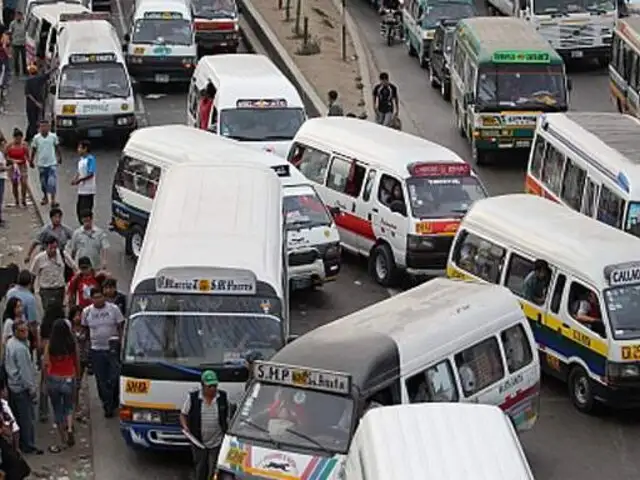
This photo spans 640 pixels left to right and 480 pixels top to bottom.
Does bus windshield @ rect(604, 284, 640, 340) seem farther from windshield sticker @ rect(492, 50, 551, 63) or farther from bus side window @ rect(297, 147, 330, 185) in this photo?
windshield sticker @ rect(492, 50, 551, 63)

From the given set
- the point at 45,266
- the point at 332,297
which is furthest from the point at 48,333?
the point at 332,297

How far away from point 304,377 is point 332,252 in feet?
28.4

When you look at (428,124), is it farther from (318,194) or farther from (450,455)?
(450,455)

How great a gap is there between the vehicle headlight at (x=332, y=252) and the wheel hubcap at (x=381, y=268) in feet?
2.92

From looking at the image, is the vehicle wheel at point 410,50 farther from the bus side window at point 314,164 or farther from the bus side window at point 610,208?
the bus side window at point 610,208

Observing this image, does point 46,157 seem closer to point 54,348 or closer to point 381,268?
point 381,268

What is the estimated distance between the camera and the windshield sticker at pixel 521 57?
30.9m

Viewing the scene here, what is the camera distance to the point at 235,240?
1839cm

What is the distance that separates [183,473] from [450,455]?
6007 millimetres

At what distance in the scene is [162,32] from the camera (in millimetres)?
37406

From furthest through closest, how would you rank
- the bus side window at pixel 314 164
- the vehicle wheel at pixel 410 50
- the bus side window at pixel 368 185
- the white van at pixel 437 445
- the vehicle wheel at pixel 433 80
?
the vehicle wheel at pixel 410 50, the vehicle wheel at pixel 433 80, the bus side window at pixel 314 164, the bus side window at pixel 368 185, the white van at pixel 437 445

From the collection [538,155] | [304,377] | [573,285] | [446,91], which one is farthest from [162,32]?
[304,377]

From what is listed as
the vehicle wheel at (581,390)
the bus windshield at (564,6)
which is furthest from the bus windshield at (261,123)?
the bus windshield at (564,6)

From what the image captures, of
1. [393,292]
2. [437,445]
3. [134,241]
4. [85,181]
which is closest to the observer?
[437,445]
